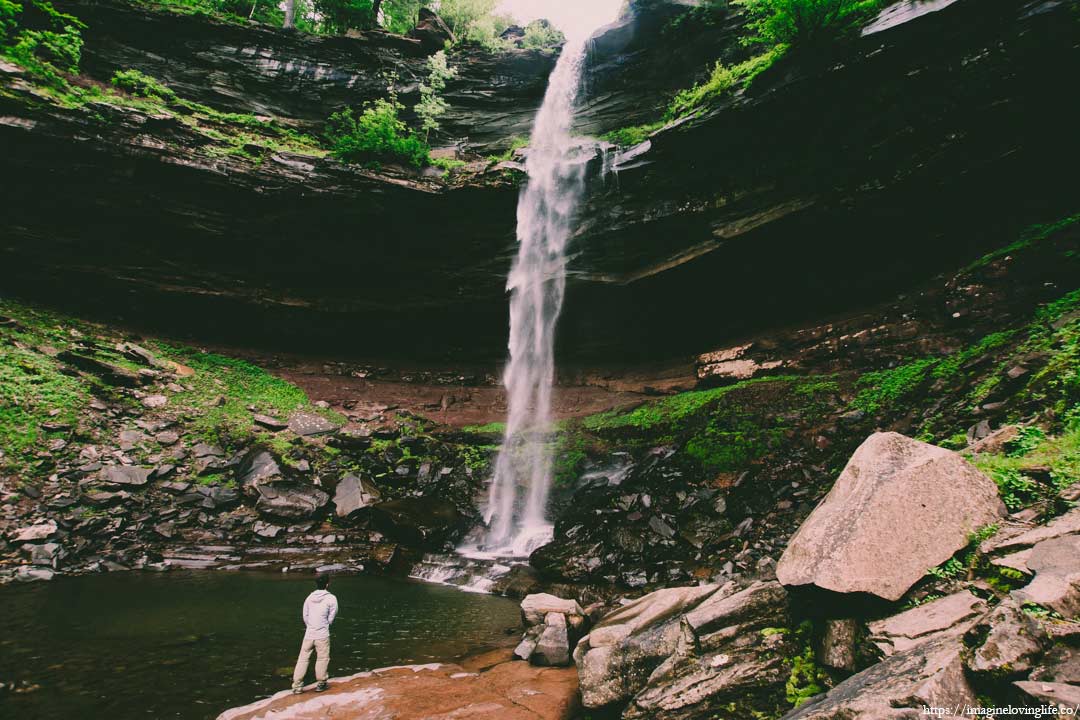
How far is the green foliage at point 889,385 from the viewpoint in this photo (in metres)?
9.53

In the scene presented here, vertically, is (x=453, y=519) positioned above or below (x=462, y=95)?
below

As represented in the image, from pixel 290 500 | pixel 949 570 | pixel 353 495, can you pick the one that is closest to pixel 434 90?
pixel 353 495

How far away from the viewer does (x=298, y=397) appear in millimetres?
16375

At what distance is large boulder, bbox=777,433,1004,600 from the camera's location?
308 cm

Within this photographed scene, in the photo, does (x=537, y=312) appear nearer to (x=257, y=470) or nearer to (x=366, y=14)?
(x=257, y=470)

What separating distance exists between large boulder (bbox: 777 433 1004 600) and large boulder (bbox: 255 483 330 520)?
1101cm

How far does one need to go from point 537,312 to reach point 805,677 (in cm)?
1452

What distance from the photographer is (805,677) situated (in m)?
3.30

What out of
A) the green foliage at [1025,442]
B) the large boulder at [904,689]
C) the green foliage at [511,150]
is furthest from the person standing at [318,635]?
the green foliage at [511,150]

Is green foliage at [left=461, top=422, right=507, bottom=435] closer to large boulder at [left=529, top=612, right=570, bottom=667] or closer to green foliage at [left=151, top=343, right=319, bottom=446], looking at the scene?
green foliage at [left=151, top=343, right=319, bottom=446]

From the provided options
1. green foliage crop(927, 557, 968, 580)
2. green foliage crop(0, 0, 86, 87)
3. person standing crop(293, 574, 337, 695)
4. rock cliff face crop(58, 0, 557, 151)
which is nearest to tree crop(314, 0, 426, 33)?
rock cliff face crop(58, 0, 557, 151)

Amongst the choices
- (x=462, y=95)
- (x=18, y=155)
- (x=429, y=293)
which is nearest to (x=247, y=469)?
(x=429, y=293)

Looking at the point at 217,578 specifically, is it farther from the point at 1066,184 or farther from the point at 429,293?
the point at 1066,184

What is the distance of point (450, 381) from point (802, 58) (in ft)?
50.7
